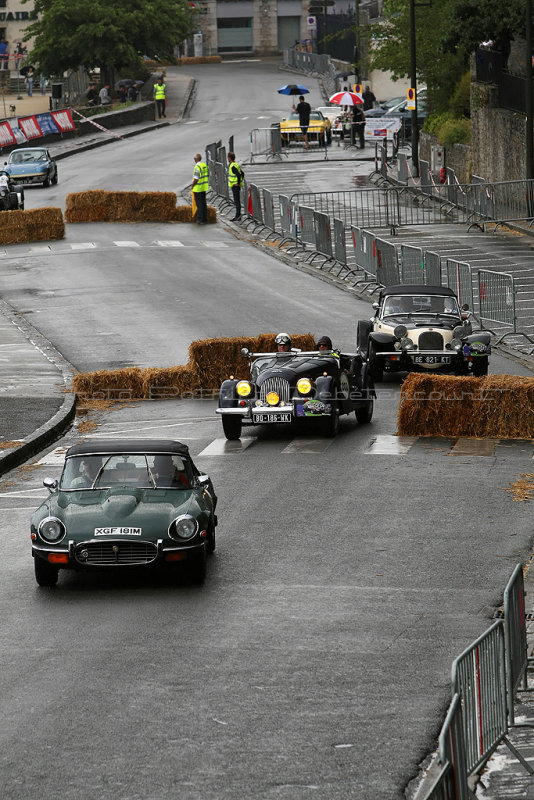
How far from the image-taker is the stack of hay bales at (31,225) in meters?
44.8

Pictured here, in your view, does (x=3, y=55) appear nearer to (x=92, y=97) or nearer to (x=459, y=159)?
(x=92, y=97)

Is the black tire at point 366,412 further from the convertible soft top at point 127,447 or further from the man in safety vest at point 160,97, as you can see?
the man in safety vest at point 160,97

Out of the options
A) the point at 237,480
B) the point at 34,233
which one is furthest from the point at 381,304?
the point at 34,233

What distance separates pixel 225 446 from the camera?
20.1 m

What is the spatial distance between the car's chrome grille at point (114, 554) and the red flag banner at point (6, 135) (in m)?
57.0

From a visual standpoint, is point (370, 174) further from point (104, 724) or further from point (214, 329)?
point (104, 724)

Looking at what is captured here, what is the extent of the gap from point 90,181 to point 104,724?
47.9 m

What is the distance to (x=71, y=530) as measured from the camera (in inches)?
520

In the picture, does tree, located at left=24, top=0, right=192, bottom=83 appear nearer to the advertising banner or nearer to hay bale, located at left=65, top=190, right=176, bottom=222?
the advertising banner

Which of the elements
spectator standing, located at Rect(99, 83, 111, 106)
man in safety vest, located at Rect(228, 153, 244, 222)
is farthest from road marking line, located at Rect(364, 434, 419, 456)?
spectator standing, located at Rect(99, 83, 111, 106)

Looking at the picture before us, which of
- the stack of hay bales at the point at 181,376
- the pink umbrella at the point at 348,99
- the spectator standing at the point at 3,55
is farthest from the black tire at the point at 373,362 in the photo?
the spectator standing at the point at 3,55

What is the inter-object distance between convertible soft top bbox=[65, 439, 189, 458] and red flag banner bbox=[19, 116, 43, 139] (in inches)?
2246

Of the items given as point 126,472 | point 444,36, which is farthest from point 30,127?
point 126,472

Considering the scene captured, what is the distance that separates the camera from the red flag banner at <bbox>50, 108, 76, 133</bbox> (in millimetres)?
71750
